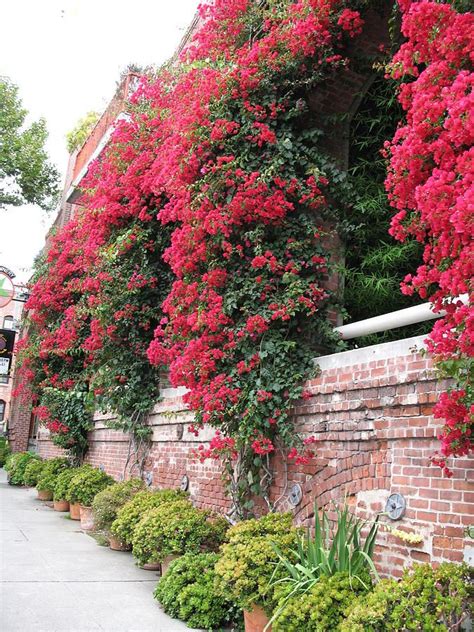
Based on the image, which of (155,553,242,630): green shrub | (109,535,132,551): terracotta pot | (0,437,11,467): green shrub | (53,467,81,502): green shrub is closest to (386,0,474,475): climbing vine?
(155,553,242,630): green shrub

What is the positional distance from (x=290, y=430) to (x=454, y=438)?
233 centimetres

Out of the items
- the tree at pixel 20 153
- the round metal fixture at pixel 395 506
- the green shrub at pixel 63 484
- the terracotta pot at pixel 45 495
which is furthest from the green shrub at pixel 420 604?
the tree at pixel 20 153

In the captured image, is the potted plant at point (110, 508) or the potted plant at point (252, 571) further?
the potted plant at point (110, 508)

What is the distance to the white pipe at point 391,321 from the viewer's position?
15.8 ft

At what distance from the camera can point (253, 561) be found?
4.54m

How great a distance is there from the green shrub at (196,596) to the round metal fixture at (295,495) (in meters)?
0.85

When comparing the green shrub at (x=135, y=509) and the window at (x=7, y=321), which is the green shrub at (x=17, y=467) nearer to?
the green shrub at (x=135, y=509)

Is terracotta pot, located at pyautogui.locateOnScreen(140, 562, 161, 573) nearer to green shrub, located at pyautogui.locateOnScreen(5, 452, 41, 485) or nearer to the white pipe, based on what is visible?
the white pipe

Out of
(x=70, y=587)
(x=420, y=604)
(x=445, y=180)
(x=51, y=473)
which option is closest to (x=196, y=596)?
(x=70, y=587)

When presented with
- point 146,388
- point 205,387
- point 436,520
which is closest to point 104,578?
point 205,387

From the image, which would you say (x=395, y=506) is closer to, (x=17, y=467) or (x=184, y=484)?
(x=184, y=484)

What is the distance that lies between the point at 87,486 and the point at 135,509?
308 centimetres

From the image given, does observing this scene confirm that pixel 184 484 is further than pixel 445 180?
Yes

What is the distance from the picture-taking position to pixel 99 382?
982cm
